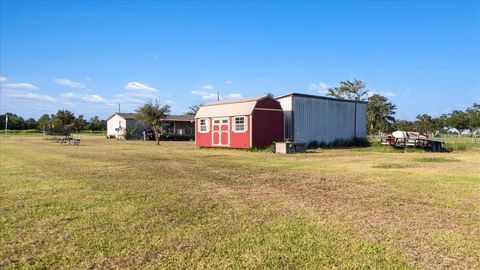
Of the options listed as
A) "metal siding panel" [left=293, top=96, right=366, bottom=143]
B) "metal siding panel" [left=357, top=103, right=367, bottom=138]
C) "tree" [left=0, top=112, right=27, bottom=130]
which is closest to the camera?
"metal siding panel" [left=293, top=96, right=366, bottom=143]

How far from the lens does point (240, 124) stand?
2781 cm

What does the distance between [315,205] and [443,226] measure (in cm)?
216

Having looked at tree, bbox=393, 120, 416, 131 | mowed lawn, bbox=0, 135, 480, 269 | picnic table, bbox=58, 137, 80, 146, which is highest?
tree, bbox=393, 120, 416, 131

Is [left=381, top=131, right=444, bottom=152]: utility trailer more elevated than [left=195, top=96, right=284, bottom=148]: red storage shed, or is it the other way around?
[left=195, top=96, right=284, bottom=148]: red storage shed

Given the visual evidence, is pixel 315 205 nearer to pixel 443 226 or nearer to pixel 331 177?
pixel 443 226

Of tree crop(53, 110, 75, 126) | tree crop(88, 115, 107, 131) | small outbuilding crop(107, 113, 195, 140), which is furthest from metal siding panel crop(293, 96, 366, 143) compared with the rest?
tree crop(88, 115, 107, 131)

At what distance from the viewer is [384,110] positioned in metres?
75.3

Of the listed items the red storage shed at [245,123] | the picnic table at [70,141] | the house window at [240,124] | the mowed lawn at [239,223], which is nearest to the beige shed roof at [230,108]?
the red storage shed at [245,123]

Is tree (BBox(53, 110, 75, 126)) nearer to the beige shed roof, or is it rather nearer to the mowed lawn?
the beige shed roof

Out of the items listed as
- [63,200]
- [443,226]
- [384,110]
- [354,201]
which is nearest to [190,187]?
[63,200]

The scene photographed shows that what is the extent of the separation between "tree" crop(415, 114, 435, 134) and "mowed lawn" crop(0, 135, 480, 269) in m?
60.1

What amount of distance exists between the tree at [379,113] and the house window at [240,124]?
46343 millimetres

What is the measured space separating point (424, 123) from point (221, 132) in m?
51.6

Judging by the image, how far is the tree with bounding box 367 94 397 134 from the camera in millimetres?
70262
